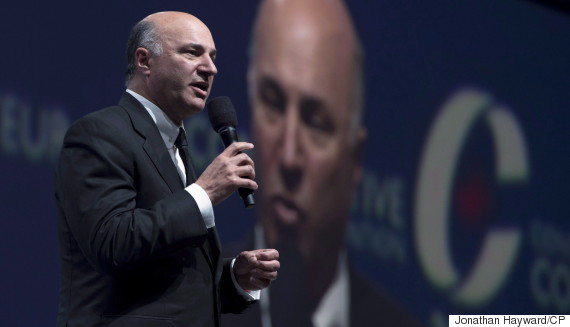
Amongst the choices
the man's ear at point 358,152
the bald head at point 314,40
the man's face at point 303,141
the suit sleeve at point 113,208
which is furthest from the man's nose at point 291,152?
the suit sleeve at point 113,208

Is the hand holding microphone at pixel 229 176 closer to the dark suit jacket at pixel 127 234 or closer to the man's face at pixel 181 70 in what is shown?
the dark suit jacket at pixel 127 234

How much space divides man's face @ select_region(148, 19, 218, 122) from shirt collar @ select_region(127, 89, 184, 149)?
1 cm

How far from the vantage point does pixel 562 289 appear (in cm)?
512

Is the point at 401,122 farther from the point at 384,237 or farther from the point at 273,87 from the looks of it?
the point at 273,87

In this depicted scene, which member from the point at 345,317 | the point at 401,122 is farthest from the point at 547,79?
the point at 345,317

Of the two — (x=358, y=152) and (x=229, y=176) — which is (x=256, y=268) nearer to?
(x=229, y=176)

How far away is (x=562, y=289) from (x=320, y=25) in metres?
2.20

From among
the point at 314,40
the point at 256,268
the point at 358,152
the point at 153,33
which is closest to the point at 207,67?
the point at 153,33

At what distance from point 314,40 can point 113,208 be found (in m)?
2.48

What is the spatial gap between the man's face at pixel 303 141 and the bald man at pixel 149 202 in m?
1.72

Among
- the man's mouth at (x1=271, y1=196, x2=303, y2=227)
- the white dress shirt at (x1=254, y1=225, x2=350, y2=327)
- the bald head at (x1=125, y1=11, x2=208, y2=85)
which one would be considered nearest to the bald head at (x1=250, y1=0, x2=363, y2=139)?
the man's mouth at (x1=271, y1=196, x2=303, y2=227)

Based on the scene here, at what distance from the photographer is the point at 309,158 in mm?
3936

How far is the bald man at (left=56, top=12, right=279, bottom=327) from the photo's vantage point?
171 cm

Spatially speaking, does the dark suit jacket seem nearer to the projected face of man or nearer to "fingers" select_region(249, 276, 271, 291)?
"fingers" select_region(249, 276, 271, 291)
